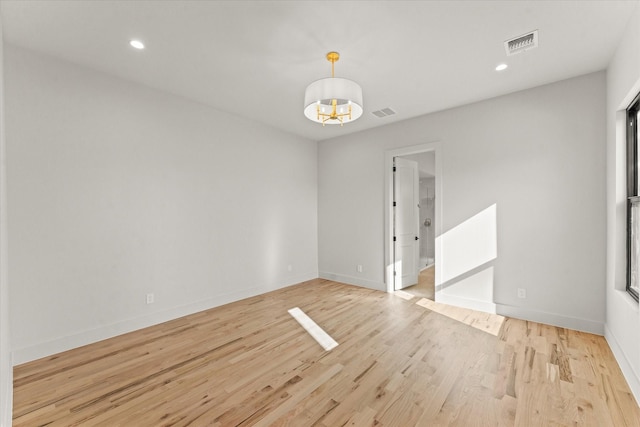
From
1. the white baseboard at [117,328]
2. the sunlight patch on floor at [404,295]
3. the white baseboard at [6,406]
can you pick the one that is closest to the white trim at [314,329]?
the white baseboard at [117,328]

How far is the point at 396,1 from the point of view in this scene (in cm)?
214

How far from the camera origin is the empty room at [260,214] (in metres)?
2.20

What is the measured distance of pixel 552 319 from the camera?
344cm

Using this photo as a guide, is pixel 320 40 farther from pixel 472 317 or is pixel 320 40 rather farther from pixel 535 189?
pixel 472 317

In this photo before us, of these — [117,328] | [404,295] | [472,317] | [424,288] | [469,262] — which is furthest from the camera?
[424,288]

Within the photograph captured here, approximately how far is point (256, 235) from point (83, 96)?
113 inches

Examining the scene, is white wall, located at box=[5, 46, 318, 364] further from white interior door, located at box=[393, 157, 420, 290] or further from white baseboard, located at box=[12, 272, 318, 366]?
white interior door, located at box=[393, 157, 420, 290]

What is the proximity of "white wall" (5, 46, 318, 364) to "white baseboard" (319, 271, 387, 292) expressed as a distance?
4.61ft

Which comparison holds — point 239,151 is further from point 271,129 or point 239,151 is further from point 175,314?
point 175,314

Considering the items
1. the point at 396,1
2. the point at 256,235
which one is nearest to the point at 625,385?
the point at 396,1

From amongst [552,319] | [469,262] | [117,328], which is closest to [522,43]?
[469,262]

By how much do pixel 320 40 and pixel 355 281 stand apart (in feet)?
13.8

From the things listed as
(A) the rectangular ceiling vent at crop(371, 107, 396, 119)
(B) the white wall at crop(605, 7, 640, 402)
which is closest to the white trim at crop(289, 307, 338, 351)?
(B) the white wall at crop(605, 7, 640, 402)

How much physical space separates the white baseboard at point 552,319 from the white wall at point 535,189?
0.03 feet
